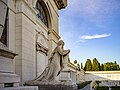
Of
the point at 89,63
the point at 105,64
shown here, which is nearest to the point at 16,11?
the point at 89,63

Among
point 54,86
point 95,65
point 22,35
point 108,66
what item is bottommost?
point 54,86

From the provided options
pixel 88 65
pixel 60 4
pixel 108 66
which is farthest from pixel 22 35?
pixel 108 66

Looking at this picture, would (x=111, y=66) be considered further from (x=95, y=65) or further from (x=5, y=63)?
(x=5, y=63)

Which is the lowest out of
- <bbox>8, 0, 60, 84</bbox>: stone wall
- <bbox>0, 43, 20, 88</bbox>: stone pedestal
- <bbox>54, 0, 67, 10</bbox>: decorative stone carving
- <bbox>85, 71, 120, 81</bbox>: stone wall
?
<bbox>85, 71, 120, 81</bbox>: stone wall

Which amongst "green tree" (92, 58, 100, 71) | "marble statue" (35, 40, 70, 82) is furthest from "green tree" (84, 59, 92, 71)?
"marble statue" (35, 40, 70, 82)

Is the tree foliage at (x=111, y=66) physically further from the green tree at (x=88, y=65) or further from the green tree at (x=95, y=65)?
the green tree at (x=88, y=65)

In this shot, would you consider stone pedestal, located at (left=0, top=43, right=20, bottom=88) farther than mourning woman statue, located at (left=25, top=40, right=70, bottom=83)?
No

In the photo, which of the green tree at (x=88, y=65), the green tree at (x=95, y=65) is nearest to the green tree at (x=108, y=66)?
the green tree at (x=95, y=65)

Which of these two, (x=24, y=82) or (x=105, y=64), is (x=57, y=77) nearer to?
(x=24, y=82)

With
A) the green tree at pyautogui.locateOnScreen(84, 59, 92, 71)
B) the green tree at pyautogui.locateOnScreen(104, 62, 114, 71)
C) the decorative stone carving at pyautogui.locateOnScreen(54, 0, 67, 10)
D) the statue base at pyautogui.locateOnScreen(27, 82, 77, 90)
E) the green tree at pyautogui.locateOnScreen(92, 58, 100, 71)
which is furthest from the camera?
the green tree at pyautogui.locateOnScreen(104, 62, 114, 71)

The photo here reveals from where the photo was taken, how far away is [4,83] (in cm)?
343

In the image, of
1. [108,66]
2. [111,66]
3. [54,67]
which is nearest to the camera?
[54,67]

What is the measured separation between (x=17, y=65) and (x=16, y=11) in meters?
2.41

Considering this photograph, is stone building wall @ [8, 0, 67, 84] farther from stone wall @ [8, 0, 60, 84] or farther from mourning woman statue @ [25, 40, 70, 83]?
mourning woman statue @ [25, 40, 70, 83]
